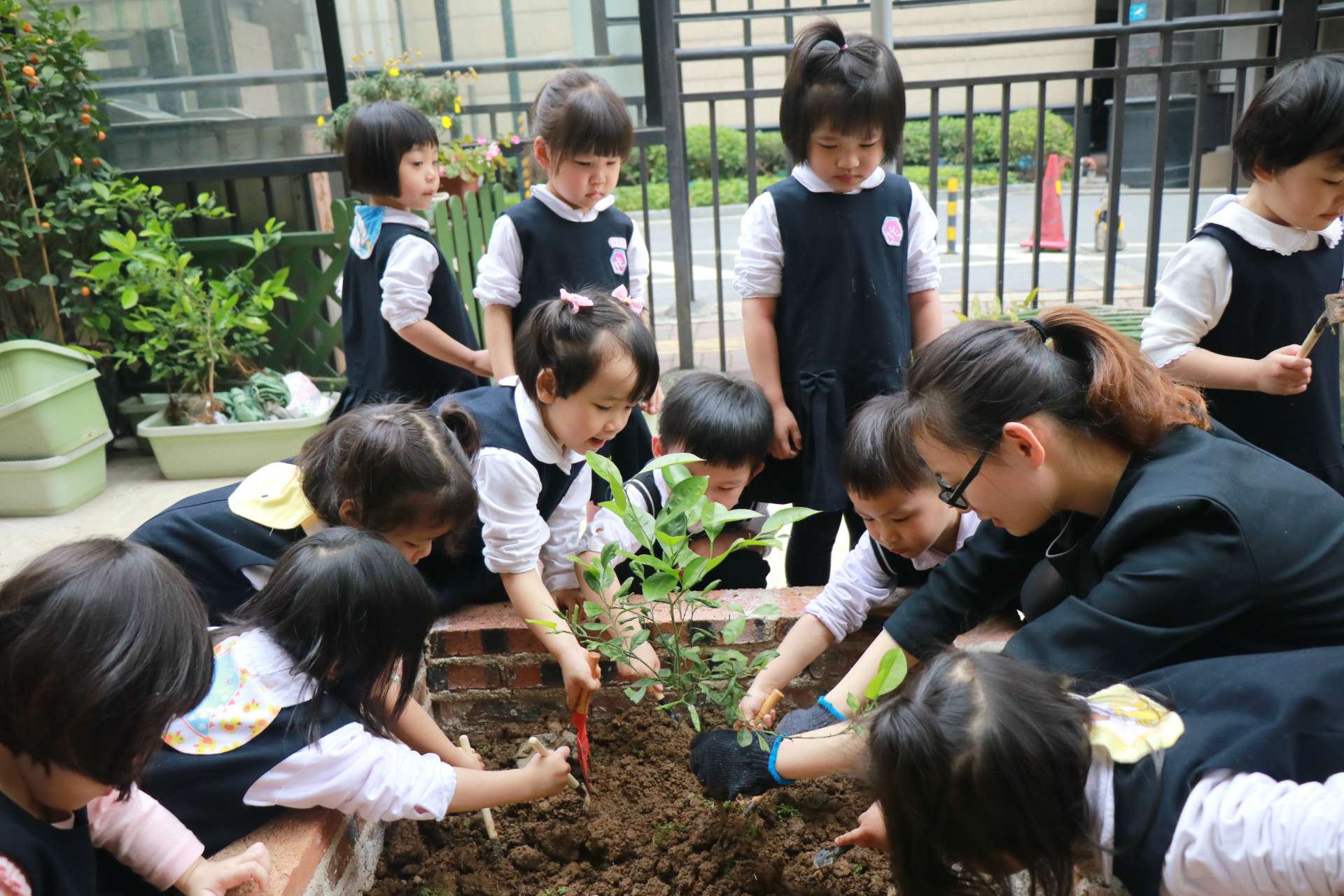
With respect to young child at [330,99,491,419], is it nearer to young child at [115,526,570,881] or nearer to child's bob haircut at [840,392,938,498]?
child's bob haircut at [840,392,938,498]

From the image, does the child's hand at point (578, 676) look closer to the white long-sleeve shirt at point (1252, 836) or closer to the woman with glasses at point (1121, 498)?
the woman with glasses at point (1121, 498)

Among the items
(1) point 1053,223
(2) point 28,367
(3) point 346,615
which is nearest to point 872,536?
(3) point 346,615

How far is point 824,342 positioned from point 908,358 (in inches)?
9.3

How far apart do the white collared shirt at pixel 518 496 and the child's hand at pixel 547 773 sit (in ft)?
1.55

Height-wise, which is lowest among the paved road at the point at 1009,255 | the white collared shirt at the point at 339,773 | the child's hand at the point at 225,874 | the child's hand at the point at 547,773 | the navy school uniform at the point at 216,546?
the paved road at the point at 1009,255

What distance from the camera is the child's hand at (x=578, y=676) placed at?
1.80 m

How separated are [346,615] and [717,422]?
1.00 metres

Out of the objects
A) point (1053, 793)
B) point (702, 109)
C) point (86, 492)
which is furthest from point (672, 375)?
point (702, 109)

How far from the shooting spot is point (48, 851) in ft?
3.87

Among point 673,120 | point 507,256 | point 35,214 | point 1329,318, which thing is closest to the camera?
point 1329,318

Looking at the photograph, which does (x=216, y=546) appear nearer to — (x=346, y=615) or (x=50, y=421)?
(x=346, y=615)

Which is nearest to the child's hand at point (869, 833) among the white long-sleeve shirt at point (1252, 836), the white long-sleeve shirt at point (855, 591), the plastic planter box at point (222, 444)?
the white long-sleeve shirt at point (1252, 836)

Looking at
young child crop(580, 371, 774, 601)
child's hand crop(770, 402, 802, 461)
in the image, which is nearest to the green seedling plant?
young child crop(580, 371, 774, 601)

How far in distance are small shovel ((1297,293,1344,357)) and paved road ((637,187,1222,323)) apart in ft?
14.9
